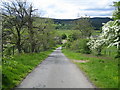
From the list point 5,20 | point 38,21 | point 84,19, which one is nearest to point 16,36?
point 5,20

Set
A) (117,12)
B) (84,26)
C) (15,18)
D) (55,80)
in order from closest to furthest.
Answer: (55,80) → (117,12) → (15,18) → (84,26)

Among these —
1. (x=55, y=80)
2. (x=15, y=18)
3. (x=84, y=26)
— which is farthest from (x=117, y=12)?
(x=84, y=26)

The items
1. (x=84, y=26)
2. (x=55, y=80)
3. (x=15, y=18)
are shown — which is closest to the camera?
(x=55, y=80)

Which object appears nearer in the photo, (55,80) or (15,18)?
(55,80)

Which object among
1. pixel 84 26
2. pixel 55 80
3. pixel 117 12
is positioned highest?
pixel 84 26

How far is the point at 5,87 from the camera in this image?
840 centimetres

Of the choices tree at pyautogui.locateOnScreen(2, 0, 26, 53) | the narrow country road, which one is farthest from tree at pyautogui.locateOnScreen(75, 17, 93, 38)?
the narrow country road

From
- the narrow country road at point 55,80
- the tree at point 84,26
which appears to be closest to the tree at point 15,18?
the narrow country road at point 55,80

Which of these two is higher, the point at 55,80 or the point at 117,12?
the point at 117,12

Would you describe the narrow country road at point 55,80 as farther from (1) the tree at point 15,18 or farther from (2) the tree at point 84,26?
(2) the tree at point 84,26

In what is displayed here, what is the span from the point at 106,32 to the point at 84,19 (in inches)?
1808

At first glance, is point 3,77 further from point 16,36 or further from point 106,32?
point 16,36

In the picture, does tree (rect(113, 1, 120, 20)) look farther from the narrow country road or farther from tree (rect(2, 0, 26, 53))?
tree (rect(2, 0, 26, 53))

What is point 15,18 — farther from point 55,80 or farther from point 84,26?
point 84,26
